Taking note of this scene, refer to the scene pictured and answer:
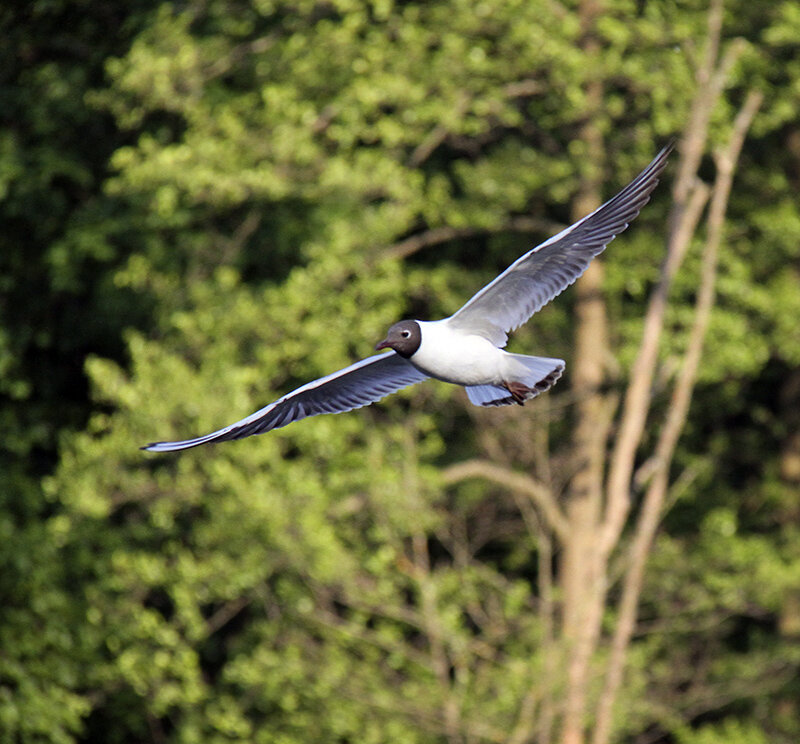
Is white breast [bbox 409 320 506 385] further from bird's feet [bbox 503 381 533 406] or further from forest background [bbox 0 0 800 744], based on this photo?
forest background [bbox 0 0 800 744]

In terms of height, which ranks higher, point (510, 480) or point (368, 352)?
point (368, 352)

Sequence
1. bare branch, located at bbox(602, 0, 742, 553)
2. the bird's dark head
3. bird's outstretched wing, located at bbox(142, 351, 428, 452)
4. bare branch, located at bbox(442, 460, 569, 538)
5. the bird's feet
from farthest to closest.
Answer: bare branch, located at bbox(442, 460, 569, 538) < bare branch, located at bbox(602, 0, 742, 553) < bird's outstretched wing, located at bbox(142, 351, 428, 452) < the bird's feet < the bird's dark head

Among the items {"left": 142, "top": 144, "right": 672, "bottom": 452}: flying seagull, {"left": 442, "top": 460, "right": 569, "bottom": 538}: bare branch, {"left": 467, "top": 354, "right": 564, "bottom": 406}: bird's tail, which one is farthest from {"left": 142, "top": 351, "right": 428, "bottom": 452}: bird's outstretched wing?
{"left": 442, "top": 460, "right": 569, "bottom": 538}: bare branch

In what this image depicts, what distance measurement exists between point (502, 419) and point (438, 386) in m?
0.52

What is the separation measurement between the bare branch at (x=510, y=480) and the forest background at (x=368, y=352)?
0.04m

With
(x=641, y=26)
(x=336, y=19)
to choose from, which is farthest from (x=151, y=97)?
(x=641, y=26)

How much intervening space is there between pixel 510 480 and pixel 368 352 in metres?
1.29

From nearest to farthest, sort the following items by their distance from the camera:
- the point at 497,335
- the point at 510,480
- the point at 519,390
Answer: the point at 519,390, the point at 497,335, the point at 510,480

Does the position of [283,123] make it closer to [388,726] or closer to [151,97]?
[151,97]

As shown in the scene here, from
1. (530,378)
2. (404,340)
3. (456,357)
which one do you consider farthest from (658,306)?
(404,340)

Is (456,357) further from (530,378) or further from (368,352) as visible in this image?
(368,352)

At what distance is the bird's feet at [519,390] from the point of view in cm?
527

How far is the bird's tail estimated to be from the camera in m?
5.30

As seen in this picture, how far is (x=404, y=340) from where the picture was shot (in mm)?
5059
